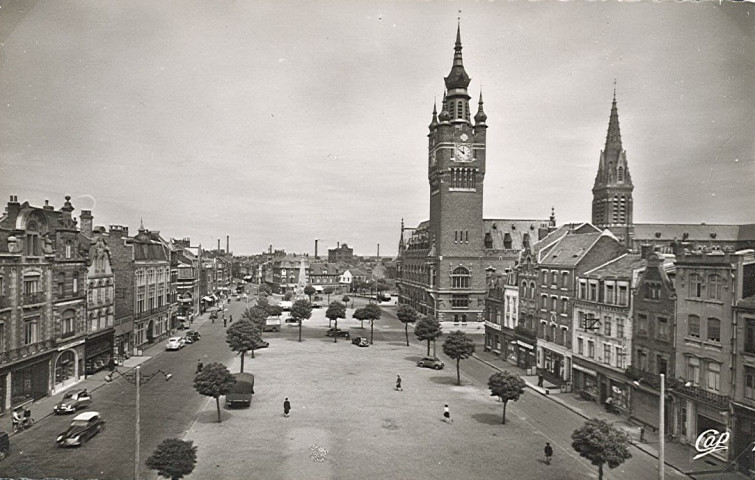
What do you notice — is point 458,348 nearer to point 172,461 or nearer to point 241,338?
point 241,338

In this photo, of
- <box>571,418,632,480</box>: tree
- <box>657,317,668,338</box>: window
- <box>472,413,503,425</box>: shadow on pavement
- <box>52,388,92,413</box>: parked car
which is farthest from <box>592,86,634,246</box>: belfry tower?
<box>52,388,92,413</box>: parked car

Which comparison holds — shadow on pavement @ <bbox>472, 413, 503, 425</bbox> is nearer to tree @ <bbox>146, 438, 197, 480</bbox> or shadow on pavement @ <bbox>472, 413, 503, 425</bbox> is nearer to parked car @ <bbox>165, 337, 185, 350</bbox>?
tree @ <bbox>146, 438, 197, 480</bbox>

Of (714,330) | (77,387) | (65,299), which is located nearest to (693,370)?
(714,330)

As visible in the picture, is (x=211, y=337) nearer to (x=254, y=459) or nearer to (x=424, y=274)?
(x=424, y=274)

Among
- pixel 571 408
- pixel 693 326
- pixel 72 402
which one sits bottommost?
pixel 571 408

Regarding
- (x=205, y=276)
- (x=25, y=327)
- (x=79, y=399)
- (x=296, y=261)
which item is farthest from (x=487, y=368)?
(x=296, y=261)

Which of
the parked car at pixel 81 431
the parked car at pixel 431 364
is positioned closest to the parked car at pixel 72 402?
the parked car at pixel 81 431

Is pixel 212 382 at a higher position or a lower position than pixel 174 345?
higher
